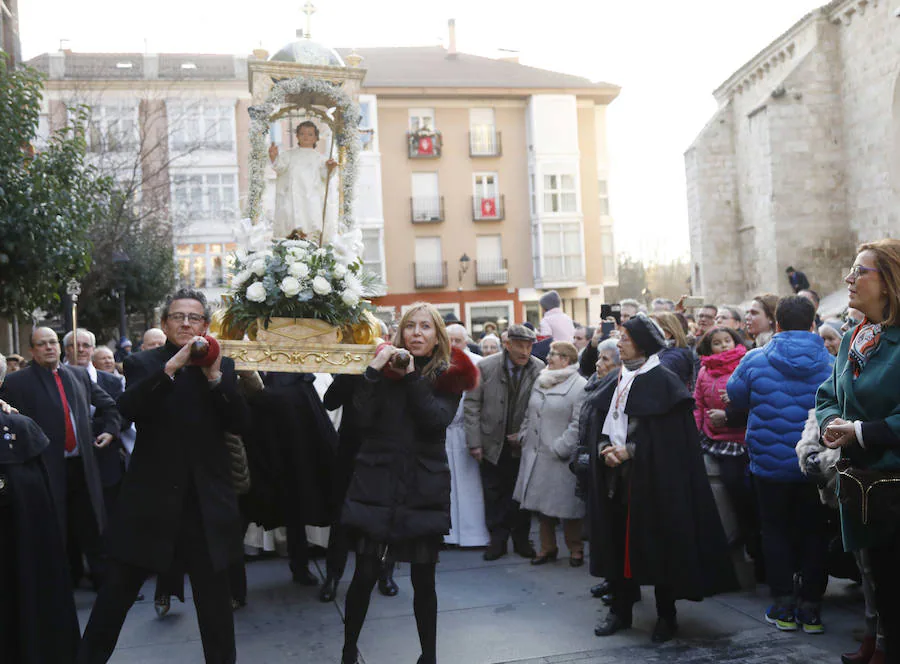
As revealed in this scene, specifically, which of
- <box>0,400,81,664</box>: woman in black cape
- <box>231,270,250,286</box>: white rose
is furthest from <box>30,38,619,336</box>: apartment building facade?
<box>0,400,81,664</box>: woman in black cape

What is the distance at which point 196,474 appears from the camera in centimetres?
416

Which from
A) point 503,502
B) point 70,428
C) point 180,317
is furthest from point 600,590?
point 70,428

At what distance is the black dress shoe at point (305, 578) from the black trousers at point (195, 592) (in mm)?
2708

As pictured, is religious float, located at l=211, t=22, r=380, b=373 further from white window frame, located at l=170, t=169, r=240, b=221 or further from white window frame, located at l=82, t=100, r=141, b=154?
white window frame, located at l=170, t=169, r=240, b=221

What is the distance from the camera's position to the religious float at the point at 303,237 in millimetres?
5258

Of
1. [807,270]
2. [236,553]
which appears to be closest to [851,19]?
[807,270]

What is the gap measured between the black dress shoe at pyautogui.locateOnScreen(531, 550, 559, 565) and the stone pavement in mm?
423

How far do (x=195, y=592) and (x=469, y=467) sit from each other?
4130 millimetres

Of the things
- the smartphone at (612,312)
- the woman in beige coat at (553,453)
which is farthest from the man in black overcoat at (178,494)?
the smartphone at (612,312)

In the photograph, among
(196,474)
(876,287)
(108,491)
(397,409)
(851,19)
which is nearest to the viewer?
(876,287)

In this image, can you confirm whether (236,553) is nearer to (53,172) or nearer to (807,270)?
(53,172)

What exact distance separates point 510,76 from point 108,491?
32681 millimetres

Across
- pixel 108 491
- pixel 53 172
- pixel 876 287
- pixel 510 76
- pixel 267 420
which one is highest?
pixel 510 76

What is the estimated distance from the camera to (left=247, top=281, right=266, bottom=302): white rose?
517 cm
